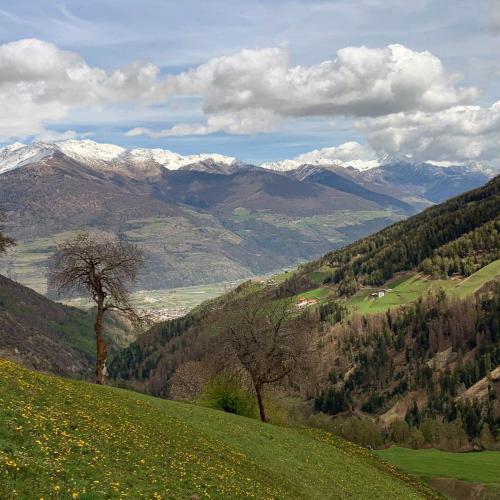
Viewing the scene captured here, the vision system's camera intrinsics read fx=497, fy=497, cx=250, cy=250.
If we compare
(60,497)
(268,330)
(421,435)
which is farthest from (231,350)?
(421,435)

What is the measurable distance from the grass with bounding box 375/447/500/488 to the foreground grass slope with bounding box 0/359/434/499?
30.2 ft

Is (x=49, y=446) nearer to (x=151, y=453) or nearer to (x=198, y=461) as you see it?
(x=151, y=453)

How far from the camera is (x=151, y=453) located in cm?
2970

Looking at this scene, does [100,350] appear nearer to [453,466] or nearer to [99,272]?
[99,272]

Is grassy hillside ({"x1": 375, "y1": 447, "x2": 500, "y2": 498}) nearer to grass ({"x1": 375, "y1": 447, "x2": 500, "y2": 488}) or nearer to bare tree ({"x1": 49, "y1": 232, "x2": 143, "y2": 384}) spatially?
A: grass ({"x1": 375, "y1": 447, "x2": 500, "y2": 488})

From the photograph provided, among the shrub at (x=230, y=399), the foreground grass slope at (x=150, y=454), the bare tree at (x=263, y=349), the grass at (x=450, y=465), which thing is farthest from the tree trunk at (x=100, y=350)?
the grass at (x=450, y=465)

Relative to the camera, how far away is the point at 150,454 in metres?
29.4

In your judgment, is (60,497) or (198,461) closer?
(60,497)

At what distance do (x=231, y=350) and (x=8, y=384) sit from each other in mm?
34728

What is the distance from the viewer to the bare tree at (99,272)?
2143 inches

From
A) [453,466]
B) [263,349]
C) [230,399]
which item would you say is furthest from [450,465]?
[230,399]

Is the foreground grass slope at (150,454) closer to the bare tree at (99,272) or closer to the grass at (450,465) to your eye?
the grass at (450,465)

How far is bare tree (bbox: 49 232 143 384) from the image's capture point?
5444 centimetres

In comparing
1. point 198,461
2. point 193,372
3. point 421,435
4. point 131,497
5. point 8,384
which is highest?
point 8,384
